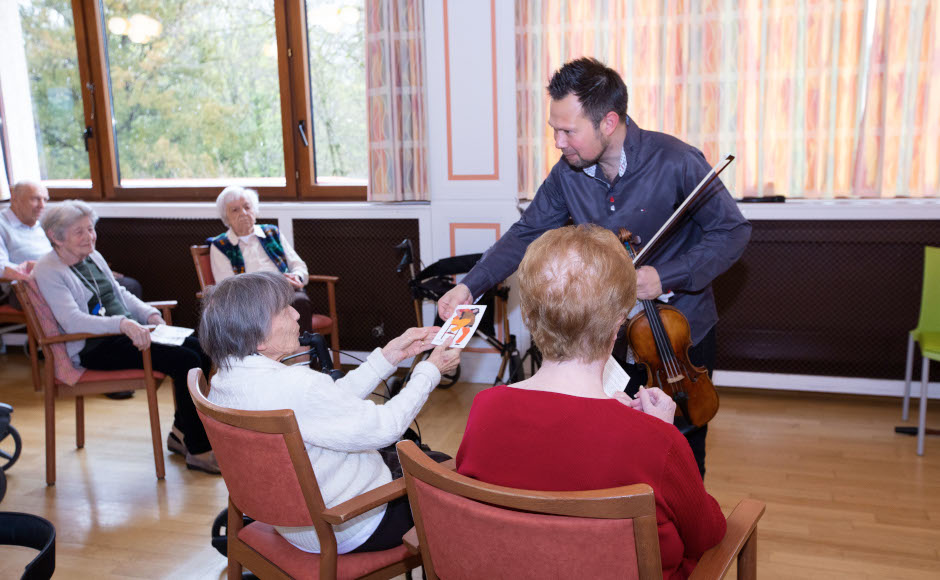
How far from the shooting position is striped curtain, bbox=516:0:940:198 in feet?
11.6

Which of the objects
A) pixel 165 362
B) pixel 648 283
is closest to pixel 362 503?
pixel 648 283

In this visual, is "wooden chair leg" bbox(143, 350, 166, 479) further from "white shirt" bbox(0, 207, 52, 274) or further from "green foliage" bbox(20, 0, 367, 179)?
"green foliage" bbox(20, 0, 367, 179)

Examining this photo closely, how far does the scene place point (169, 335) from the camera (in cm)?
316

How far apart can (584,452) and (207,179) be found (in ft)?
14.9

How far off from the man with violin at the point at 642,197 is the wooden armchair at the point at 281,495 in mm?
752

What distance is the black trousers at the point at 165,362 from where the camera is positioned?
126 inches

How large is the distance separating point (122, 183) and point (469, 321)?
4.25 m

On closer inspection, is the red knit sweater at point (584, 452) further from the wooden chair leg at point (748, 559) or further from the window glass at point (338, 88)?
the window glass at point (338, 88)

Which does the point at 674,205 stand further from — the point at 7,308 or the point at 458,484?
the point at 7,308

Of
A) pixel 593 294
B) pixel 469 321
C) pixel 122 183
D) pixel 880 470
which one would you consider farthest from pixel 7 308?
pixel 880 470

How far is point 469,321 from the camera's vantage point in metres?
1.96

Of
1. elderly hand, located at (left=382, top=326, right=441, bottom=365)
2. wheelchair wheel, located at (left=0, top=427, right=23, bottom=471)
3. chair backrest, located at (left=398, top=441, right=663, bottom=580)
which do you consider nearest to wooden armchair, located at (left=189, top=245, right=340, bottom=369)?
wheelchair wheel, located at (left=0, top=427, right=23, bottom=471)

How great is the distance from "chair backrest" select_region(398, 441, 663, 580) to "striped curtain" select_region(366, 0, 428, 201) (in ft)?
10.7

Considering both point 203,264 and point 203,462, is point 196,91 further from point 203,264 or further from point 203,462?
point 203,462
